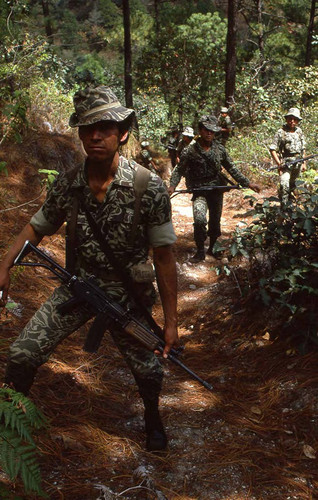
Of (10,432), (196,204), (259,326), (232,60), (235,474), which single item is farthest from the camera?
(232,60)

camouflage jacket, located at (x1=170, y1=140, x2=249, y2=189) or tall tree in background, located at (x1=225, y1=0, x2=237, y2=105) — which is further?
tall tree in background, located at (x1=225, y1=0, x2=237, y2=105)

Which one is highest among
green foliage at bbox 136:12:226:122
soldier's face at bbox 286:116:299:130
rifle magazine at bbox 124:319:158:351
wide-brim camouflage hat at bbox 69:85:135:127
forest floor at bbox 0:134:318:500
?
green foliage at bbox 136:12:226:122

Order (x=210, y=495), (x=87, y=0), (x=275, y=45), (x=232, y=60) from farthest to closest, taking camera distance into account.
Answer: (x=87, y=0) < (x=275, y=45) < (x=232, y=60) < (x=210, y=495)

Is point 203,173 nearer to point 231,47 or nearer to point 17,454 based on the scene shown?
point 17,454

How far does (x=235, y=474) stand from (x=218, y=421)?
1.98ft

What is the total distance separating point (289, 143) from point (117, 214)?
704cm

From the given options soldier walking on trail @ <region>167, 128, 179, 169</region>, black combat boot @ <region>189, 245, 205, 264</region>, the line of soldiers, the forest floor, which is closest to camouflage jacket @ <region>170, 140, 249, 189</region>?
black combat boot @ <region>189, 245, 205, 264</region>

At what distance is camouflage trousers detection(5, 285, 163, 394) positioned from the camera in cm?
250

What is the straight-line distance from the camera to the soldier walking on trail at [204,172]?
22.3 ft

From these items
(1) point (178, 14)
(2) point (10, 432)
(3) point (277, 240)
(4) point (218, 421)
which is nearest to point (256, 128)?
(3) point (277, 240)

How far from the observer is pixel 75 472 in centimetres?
253

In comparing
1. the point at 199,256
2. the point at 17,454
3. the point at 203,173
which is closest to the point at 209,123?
the point at 203,173

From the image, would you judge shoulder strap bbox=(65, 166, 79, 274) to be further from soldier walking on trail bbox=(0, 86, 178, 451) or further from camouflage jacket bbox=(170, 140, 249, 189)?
camouflage jacket bbox=(170, 140, 249, 189)

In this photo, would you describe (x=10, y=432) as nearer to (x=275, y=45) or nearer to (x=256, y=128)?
(x=256, y=128)
